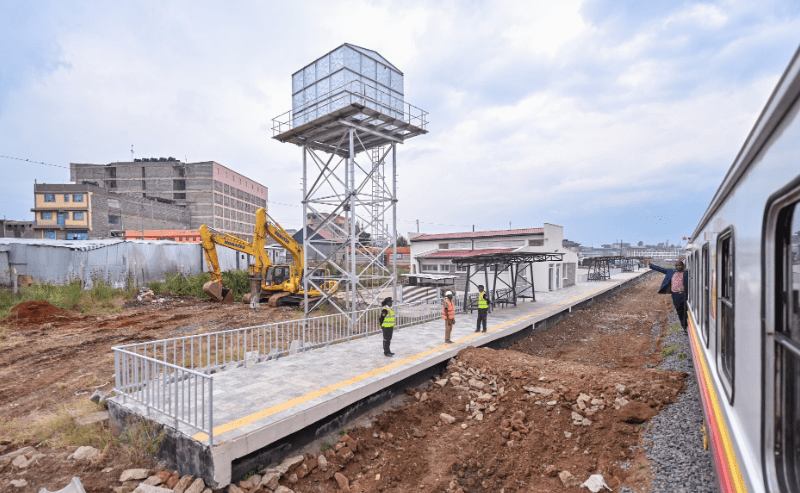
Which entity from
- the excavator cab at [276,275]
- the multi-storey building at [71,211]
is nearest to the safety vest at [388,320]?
the excavator cab at [276,275]

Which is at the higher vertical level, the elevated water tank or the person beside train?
the elevated water tank

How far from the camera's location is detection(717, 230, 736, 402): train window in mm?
3043

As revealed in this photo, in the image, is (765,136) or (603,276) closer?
(765,136)

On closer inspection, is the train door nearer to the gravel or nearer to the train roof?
the train roof

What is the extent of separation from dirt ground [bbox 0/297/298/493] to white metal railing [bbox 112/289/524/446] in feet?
2.85

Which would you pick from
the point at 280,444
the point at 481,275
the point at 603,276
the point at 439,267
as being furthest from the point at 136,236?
the point at 603,276

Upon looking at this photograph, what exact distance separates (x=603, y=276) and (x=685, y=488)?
115 feet

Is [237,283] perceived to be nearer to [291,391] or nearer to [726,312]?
[291,391]

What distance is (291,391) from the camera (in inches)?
268

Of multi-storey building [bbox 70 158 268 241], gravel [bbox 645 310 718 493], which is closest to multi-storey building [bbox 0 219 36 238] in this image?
multi-storey building [bbox 70 158 268 241]

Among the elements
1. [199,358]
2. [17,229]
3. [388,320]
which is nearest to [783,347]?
[388,320]

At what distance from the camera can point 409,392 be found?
826 centimetres

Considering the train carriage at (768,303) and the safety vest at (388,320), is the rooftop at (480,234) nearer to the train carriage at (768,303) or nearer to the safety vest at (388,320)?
the safety vest at (388,320)

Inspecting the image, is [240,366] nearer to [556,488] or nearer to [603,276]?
[556,488]
